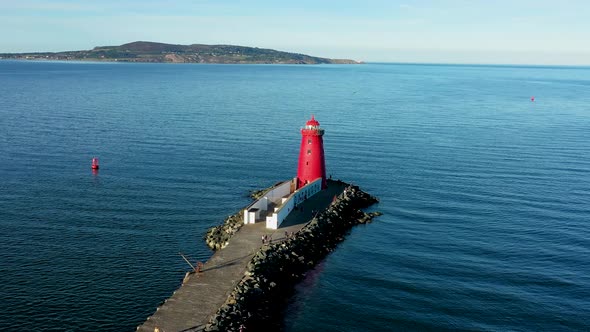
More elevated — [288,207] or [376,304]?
[288,207]

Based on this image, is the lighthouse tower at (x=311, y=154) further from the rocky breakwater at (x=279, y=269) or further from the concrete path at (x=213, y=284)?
the concrete path at (x=213, y=284)

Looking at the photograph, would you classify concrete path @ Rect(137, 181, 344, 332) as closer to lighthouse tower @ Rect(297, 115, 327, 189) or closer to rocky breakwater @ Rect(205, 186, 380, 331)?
rocky breakwater @ Rect(205, 186, 380, 331)

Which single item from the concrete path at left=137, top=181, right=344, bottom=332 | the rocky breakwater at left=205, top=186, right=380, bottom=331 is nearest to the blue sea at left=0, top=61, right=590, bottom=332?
the rocky breakwater at left=205, top=186, right=380, bottom=331

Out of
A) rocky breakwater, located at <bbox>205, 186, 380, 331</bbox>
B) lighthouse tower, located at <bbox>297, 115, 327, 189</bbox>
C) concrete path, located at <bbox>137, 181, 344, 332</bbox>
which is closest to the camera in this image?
concrete path, located at <bbox>137, 181, 344, 332</bbox>

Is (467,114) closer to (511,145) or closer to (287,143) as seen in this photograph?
(511,145)

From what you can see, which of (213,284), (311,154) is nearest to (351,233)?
(311,154)

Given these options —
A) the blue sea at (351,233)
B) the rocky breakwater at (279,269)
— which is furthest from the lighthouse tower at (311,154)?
the blue sea at (351,233)

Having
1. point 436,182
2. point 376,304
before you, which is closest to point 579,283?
point 376,304
